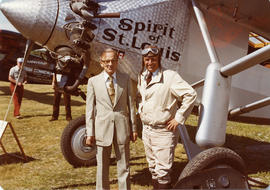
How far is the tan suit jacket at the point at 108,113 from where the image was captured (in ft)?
8.84

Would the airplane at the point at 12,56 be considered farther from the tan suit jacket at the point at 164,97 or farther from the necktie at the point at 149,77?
the tan suit jacket at the point at 164,97

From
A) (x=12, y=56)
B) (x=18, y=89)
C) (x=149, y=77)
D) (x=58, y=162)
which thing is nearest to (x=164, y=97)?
(x=149, y=77)

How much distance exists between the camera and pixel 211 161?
8.70 ft

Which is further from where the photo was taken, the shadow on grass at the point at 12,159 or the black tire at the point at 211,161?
the shadow on grass at the point at 12,159

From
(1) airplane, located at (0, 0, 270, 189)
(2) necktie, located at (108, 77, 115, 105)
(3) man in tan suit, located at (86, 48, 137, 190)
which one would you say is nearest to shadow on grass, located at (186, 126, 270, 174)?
(1) airplane, located at (0, 0, 270, 189)

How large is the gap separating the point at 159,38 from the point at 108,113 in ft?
4.87

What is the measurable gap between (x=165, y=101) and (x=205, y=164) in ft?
2.36

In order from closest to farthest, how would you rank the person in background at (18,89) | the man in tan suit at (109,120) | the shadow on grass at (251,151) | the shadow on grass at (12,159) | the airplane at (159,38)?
the man in tan suit at (109,120) → the airplane at (159,38) → the shadow on grass at (12,159) → the shadow on grass at (251,151) → the person in background at (18,89)

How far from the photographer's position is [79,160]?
4.21 metres

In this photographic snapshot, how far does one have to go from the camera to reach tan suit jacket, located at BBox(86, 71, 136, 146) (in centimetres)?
269

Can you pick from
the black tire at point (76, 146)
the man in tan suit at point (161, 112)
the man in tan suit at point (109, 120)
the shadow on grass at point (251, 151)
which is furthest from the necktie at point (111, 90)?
the shadow on grass at point (251, 151)

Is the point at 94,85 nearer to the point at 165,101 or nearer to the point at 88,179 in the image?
the point at 165,101

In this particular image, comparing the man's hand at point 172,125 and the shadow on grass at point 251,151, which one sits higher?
the man's hand at point 172,125

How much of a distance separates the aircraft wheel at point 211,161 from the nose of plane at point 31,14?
244 centimetres
